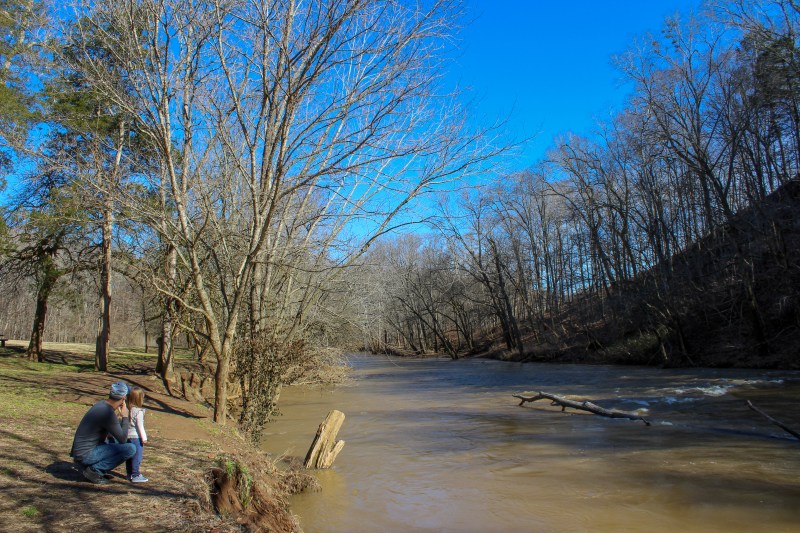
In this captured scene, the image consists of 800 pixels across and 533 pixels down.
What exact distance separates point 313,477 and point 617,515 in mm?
4162

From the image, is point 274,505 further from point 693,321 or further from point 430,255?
point 430,255

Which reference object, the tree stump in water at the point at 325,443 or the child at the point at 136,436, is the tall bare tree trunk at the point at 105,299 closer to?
the tree stump in water at the point at 325,443

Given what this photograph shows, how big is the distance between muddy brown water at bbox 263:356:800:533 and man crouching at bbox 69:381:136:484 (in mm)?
2300

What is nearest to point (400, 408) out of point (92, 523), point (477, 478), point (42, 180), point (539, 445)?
point (539, 445)

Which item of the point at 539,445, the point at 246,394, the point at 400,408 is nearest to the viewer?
the point at 246,394

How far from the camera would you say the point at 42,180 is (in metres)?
16.7

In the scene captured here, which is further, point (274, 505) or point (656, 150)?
point (656, 150)

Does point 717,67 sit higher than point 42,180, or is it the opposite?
point 717,67

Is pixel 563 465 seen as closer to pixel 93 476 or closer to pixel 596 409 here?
pixel 596 409

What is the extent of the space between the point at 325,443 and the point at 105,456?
3.84m

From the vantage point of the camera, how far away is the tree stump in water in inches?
332

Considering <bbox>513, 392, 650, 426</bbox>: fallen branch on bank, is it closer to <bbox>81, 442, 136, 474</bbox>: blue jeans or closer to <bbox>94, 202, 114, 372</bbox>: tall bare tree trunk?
<bbox>81, 442, 136, 474</bbox>: blue jeans

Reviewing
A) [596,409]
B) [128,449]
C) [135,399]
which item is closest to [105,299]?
[135,399]

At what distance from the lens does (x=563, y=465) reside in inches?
331
